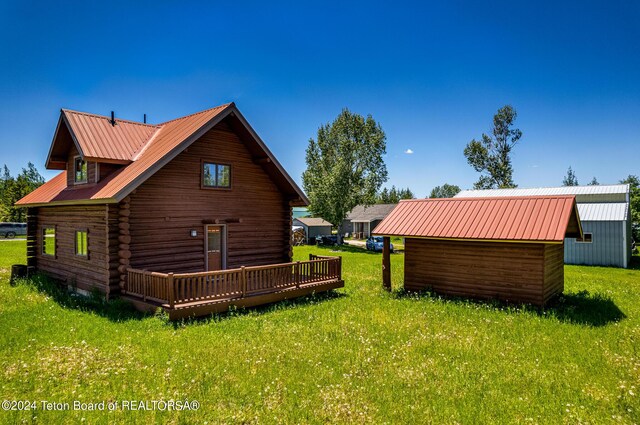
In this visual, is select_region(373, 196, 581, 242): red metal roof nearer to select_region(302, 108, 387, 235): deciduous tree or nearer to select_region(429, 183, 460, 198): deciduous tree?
select_region(302, 108, 387, 235): deciduous tree

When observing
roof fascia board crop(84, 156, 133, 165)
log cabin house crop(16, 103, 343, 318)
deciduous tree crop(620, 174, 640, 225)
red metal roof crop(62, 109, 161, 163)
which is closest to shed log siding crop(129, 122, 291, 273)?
log cabin house crop(16, 103, 343, 318)

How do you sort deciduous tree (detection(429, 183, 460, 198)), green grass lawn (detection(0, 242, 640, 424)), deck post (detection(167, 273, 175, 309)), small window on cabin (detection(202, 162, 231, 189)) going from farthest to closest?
deciduous tree (detection(429, 183, 460, 198)), small window on cabin (detection(202, 162, 231, 189)), deck post (detection(167, 273, 175, 309)), green grass lawn (detection(0, 242, 640, 424))

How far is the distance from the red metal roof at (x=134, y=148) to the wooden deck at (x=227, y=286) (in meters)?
2.95

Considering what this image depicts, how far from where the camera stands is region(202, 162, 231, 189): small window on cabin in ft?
52.3

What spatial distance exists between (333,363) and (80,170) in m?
13.9

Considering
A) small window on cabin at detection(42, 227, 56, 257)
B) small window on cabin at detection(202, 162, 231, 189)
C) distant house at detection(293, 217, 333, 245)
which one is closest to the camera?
small window on cabin at detection(202, 162, 231, 189)

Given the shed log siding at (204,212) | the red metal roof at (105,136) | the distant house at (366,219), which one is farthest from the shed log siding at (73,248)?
the distant house at (366,219)

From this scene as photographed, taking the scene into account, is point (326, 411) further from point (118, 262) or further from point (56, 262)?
point (56, 262)

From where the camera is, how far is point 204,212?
52.0ft

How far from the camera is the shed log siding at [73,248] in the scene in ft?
47.0

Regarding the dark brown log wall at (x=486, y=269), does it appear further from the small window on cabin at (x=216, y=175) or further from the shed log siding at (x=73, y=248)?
the shed log siding at (x=73, y=248)

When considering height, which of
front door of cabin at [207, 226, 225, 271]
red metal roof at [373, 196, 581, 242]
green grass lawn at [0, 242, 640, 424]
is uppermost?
A: red metal roof at [373, 196, 581, 242]

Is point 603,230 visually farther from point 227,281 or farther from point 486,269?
point 227,281

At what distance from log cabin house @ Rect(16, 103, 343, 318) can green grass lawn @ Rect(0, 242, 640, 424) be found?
44.9 inches
